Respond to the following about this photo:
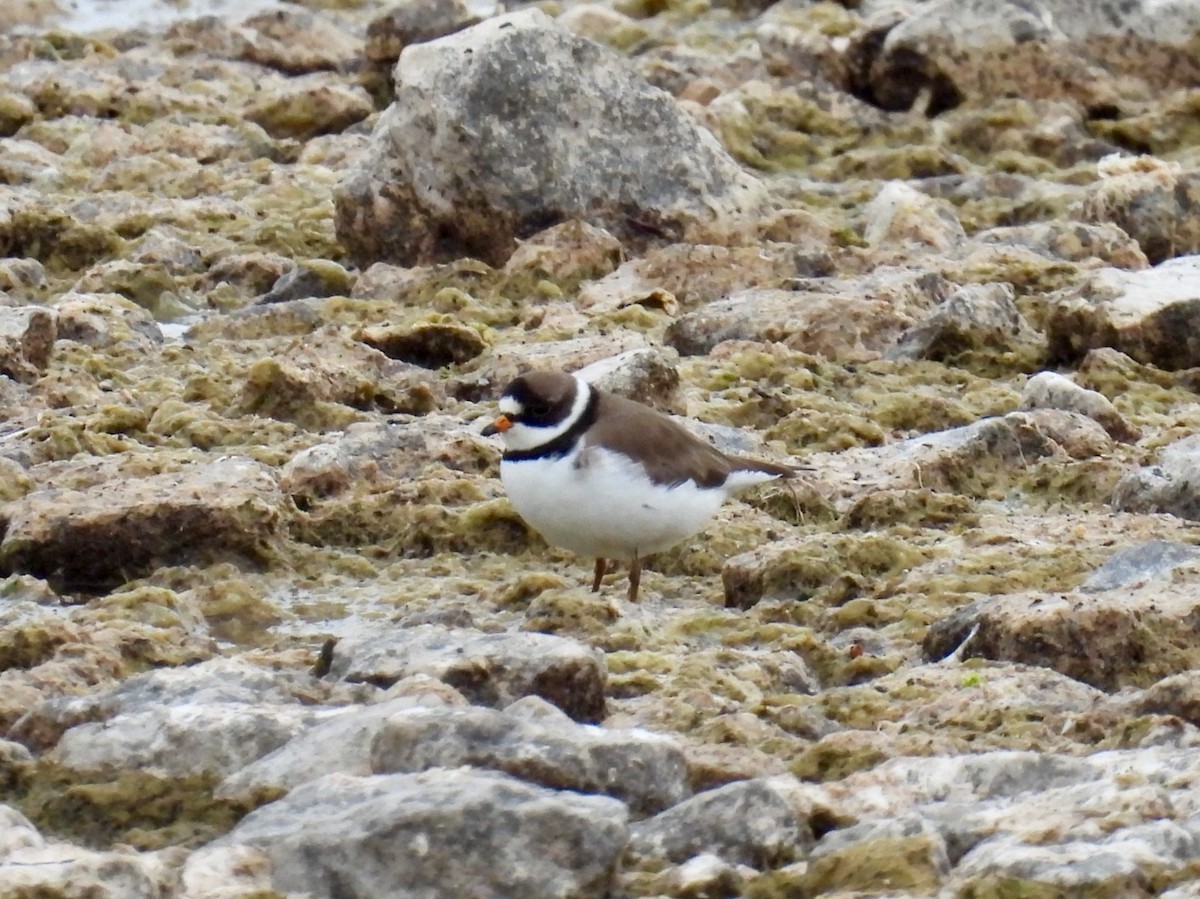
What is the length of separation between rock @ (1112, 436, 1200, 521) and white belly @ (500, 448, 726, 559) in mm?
1650

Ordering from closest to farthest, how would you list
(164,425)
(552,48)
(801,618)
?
(801,618) → (164,425) → (552,48)

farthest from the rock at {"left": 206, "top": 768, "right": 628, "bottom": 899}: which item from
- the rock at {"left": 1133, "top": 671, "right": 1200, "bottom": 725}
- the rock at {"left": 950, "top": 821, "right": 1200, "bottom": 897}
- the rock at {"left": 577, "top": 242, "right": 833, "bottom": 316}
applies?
the rock at {"left": 577, "top": 242, "right": 833, "bottom": 316}

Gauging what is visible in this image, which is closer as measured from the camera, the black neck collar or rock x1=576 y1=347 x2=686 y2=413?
the black neck collar

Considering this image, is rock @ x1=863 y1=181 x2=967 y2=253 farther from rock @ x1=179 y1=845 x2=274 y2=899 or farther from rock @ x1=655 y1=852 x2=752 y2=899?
rock @ x1=179 y1=845 x2=274 y2=899

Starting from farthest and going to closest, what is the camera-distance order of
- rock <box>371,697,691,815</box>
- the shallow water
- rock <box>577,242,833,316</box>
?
1. the shallow water
2. rock <box>577,242,833,316</box>
3. rock <box>371,697,691,815</box>

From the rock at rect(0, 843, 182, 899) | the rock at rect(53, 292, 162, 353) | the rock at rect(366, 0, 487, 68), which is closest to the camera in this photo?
the rock at rect(0, 843, 182, 899)

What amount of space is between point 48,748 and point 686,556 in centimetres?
313

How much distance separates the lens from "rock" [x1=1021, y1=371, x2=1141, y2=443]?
9.43 m

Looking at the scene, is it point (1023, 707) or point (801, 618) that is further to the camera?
point (801, 618)

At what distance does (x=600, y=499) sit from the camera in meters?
7.61

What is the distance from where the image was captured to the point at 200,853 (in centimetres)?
488

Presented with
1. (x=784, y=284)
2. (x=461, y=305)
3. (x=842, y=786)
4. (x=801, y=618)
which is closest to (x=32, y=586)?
(x=801, y=618)

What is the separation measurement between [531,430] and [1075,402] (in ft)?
9.16

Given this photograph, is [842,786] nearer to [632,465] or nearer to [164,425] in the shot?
Answer: [632,465]
